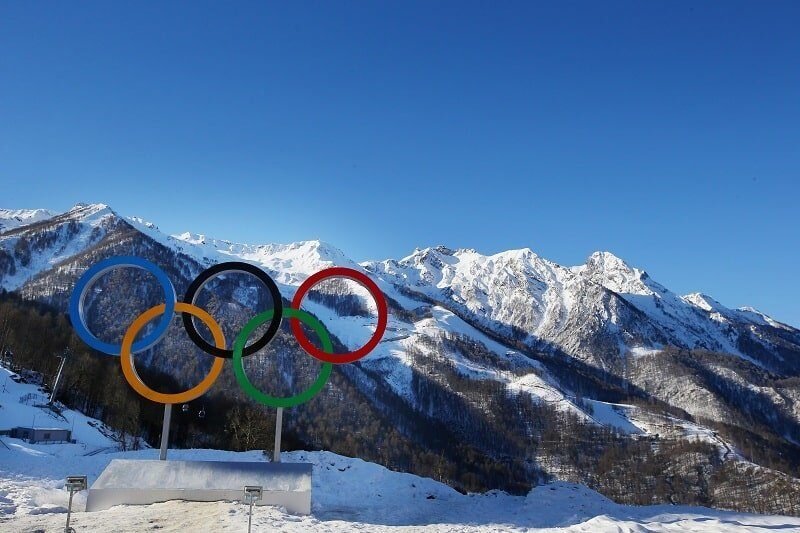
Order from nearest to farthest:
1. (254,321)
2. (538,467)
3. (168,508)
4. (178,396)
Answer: (168,508)
(178,396)
(254,321)
(538,467)

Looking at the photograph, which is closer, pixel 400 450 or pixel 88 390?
pixel 88 390

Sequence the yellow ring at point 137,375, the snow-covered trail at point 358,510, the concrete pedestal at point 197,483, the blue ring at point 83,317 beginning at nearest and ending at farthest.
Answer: the snow-covered trail at point 358,510 → the concrete pedestal at point 197,483 → the yellow ring at point 137,375 → the blue ring at point 83,317

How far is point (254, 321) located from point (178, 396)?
4543 millimetres

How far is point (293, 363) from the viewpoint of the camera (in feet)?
562

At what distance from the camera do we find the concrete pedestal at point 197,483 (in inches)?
818

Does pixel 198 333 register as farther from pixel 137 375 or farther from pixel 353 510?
pixel 353 510

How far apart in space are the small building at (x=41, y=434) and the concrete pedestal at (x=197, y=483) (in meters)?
34.3

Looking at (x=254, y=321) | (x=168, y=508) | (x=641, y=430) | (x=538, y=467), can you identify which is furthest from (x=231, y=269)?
(x=641, y=430)

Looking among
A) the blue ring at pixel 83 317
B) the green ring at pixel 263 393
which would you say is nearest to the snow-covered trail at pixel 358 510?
the green ring at pixel 263 393

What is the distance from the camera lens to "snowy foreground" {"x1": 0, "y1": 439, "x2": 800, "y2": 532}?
18031mm

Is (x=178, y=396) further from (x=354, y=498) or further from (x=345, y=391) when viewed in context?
(x=345, y=391)

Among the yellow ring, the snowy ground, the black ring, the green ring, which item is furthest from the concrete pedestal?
the black ring

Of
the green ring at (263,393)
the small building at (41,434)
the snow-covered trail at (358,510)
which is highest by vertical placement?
the green ring at (263,393)

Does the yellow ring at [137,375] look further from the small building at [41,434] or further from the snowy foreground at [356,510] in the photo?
the small building at [41,434]
